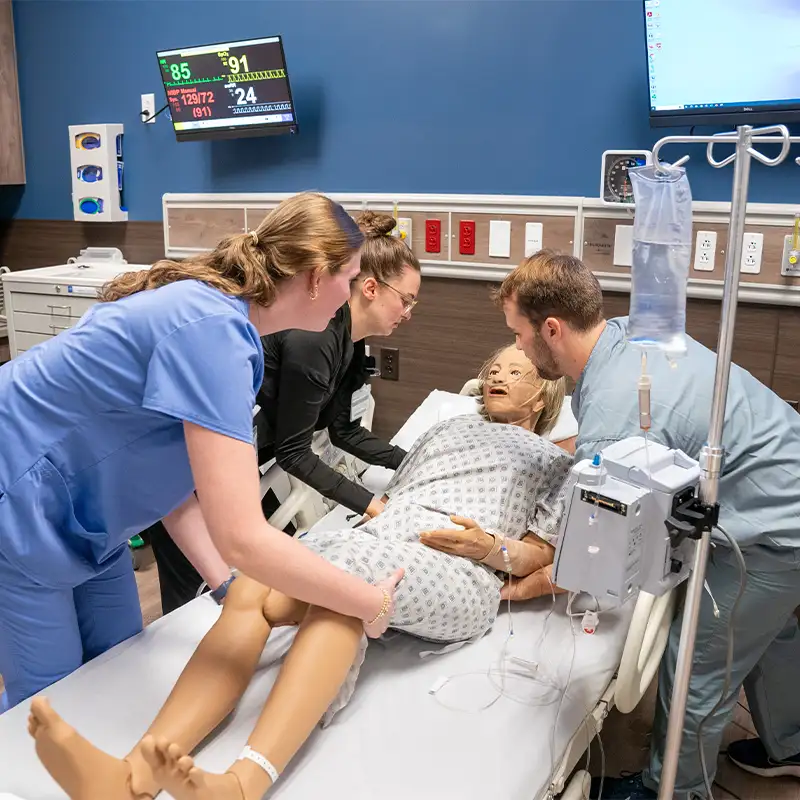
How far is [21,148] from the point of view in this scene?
4.41m

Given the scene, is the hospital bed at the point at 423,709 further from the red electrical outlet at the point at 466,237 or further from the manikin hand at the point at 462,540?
the red electrical outlet at the point at 466,237

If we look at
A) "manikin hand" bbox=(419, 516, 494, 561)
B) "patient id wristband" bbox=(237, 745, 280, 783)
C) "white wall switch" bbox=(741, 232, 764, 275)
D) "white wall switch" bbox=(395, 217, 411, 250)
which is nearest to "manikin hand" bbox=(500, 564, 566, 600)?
"manikin hand" bbox=(419, 516, 494, 561)

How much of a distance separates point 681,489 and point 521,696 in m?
0.56

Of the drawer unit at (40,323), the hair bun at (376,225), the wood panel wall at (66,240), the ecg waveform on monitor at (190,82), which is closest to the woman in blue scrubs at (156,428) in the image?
the hair bun at (376,225)

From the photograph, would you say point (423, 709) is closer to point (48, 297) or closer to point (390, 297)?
point (390, 297)

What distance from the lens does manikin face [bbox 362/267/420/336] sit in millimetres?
2217

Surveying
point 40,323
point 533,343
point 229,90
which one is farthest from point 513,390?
point 40,323

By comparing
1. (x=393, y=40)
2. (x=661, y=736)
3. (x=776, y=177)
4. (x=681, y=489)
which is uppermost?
A: (x=393, y=40)

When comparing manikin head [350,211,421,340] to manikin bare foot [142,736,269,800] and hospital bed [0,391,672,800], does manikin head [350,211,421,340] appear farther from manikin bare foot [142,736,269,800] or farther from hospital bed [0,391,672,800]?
manikin bare foot [142,736,269,800]

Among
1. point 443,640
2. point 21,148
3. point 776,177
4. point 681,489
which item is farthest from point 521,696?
point 21,148

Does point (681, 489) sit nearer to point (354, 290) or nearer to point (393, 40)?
point (354, 290)

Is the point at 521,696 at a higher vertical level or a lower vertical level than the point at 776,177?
lower

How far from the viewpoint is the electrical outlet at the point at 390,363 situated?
11.5 feet

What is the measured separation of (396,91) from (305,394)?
1674 millimetres
